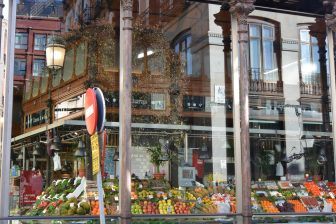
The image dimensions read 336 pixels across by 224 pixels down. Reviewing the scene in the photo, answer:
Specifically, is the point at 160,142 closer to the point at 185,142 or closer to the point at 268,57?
→ the point at 185,142

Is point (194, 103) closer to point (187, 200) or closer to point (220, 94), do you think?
point (220, 94)

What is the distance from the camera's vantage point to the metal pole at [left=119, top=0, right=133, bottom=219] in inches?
353

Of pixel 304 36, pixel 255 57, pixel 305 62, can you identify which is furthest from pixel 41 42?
pixel 305 62

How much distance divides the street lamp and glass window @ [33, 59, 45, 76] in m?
0.14

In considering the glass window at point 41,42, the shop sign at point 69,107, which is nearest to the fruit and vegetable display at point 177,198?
the shop sign at point 69,107

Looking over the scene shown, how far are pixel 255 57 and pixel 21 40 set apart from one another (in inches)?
275

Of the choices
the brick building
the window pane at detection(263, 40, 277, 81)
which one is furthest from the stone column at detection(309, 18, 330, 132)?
the brick building

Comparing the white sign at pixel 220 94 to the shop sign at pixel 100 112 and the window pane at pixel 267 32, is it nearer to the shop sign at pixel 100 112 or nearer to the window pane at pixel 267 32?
the window pane at pixel 267 32

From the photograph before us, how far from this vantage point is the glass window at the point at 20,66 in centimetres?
961

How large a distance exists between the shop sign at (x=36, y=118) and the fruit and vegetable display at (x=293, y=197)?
5.03m

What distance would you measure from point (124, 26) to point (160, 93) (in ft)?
14.4

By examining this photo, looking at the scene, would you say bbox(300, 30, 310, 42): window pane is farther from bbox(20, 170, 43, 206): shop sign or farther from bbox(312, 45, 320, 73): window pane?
bbox(20, 170, 43, 206): shop sign

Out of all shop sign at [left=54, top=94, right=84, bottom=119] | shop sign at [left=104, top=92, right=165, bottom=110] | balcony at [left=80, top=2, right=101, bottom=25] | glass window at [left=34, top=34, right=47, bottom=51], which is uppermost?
balcony at [left=80, top=2, right=101, bottom=25]

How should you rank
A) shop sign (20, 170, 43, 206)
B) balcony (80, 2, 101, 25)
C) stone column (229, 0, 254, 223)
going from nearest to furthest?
1. stone column (229, 0, 254, 223)
2. shop sign (20, 170, 43, 206)
3. balcony (80, 2, 101, 25)
